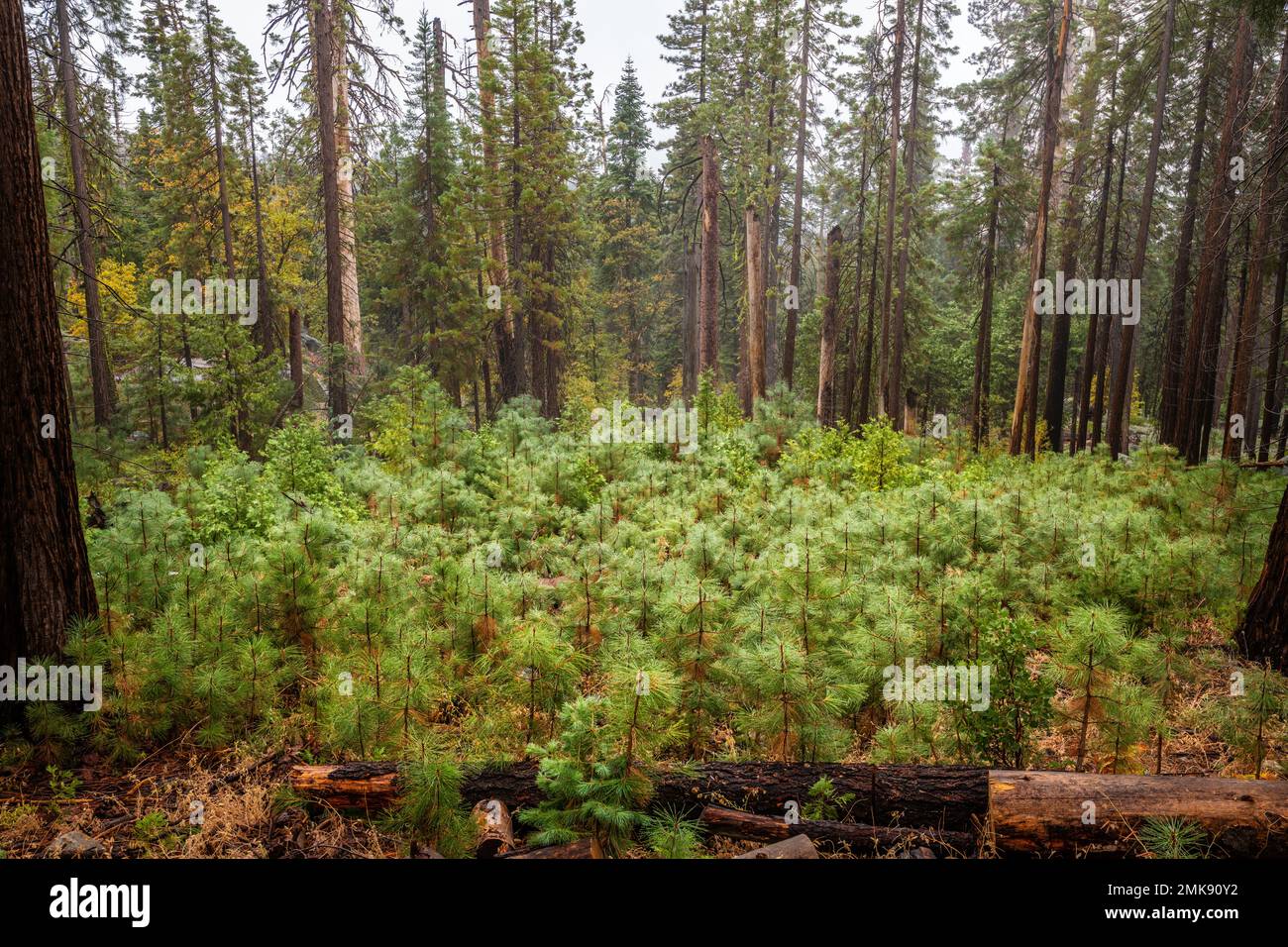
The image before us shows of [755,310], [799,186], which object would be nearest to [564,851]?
[755,310]

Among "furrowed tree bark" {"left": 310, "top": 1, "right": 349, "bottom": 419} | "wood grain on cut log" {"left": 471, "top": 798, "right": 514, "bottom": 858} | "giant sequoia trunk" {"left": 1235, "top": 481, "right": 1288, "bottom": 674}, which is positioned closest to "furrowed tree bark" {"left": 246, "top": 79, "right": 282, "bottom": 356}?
"furrowed tree bark" {"left": 310, "top": 1, "right": 349, "bottom": 419}

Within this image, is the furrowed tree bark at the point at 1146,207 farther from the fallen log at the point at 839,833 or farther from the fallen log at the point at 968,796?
the fallen log at the point at 839,833

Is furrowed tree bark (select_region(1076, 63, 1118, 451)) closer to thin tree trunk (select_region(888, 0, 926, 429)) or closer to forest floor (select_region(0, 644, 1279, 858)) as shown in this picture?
thin tree trunk (select_region(888, 0, 926, 429))

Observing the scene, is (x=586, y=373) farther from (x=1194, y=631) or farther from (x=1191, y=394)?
(x=1194, y=631)

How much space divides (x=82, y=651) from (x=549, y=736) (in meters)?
3.19

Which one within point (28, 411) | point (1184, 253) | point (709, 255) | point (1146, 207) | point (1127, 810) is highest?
point (1146, 207)

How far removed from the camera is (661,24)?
2839 cm

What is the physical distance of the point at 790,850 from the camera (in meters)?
3.51

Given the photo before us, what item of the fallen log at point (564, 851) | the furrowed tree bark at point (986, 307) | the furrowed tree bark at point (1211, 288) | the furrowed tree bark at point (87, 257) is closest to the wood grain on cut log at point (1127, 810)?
the fallen log at point (564, 851)

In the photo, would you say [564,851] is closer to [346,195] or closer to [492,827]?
[492,827]

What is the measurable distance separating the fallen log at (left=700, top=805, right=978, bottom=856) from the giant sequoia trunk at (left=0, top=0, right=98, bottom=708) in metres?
4.69

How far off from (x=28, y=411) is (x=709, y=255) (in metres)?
13.2

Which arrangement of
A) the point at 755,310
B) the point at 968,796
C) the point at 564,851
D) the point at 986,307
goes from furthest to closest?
the point at 986,307
the point at 755,310
the point at 968,796
the point at 564,851
